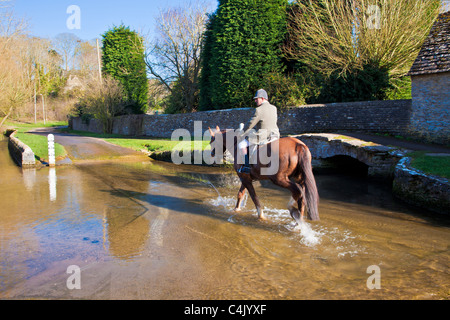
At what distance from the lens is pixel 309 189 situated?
20.4ft

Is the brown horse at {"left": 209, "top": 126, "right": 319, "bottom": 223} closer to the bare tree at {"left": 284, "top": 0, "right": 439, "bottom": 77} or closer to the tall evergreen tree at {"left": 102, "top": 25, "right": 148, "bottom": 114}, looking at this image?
the bare tree at {"left": 284, "top": 0, "right": 439, "bottom": 77}

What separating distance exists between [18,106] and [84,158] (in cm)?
2087

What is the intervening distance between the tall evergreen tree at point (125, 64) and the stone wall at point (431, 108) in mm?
25017

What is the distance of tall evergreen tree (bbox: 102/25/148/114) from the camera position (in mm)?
33000

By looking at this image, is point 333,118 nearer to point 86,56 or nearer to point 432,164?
point 432,164

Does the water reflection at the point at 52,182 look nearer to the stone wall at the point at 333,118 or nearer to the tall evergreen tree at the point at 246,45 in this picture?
the stone wall at the point at 333,118

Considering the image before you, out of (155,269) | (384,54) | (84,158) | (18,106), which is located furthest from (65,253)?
(18,106)

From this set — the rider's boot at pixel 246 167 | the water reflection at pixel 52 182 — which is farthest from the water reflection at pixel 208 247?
the rider's boot at pixel 246 167

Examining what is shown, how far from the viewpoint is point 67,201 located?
8.83m

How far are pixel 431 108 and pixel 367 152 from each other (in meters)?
4.83

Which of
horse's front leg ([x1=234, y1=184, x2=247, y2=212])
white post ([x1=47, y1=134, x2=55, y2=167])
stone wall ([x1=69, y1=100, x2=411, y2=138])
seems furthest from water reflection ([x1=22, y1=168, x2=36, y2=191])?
stone wall ([x1=69, y1=100, x2=411, y2=138])

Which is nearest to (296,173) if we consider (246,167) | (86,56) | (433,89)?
(246,167)

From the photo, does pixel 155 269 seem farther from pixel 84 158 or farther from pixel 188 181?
pixel 84 158

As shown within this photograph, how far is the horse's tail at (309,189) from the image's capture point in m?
6.14
